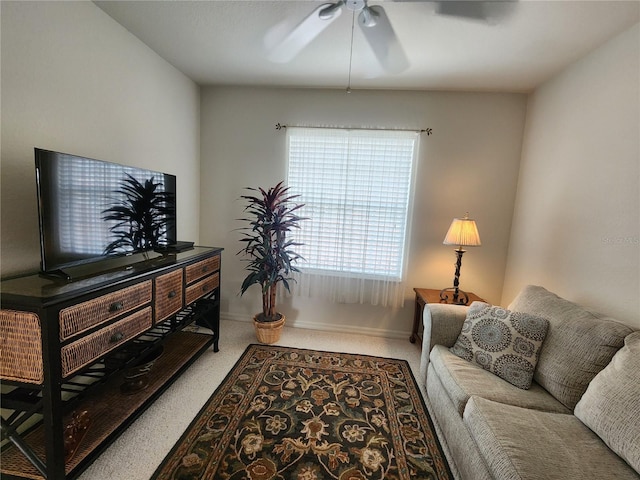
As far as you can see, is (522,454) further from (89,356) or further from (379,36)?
(379,36)

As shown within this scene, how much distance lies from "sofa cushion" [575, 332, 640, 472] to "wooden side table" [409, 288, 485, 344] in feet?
3.93

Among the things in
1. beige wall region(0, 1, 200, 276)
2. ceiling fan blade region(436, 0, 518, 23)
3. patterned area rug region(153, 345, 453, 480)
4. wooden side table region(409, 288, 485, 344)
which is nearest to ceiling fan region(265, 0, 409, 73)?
ceiling fan blade region(436, 0, 518, 23)

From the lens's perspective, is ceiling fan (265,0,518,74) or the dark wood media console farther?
ceiling fan (265,0,518,74)

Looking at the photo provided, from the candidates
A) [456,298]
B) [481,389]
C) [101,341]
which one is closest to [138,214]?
[101,341]

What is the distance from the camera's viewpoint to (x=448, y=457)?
152 centimetres

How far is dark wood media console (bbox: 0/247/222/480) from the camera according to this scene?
1.09 meters

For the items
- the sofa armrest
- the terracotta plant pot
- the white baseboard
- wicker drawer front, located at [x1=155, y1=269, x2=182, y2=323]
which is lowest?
the white baseboard

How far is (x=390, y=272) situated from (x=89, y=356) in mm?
2463

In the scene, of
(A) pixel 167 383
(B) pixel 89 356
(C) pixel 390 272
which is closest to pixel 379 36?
(C) pixel 390 272

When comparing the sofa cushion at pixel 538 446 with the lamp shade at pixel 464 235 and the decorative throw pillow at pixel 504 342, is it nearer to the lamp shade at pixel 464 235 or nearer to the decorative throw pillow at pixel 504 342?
the decorative throw pillow at pixel 504 342

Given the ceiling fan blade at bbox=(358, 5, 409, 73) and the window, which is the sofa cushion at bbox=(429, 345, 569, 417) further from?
the ceiling fan blade at bbox=(358, 5, 409, 73)

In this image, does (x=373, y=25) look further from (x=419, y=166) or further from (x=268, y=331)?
(x=268, y=331)

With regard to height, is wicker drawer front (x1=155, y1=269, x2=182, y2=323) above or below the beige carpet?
above

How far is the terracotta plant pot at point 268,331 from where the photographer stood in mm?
2596
